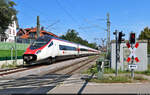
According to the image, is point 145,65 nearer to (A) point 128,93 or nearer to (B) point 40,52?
(A) point 128,93

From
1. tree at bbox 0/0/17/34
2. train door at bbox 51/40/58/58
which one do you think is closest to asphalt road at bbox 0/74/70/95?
train door at bbox 51/40/58/58

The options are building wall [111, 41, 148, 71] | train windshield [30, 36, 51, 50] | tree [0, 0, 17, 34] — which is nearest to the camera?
building wall [111, 41, 148, 71]

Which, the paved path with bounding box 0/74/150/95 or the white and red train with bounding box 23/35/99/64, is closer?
the paved path with bounding box 0/74/150/95

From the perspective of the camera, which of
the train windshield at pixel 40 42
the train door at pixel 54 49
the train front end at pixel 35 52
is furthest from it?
the train door at pixel 54 49

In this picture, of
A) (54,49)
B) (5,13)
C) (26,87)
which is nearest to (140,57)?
(26,87)

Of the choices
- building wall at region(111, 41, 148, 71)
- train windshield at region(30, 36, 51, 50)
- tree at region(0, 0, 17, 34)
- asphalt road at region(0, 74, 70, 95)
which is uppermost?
tree at region(0, 0, 17, 34)

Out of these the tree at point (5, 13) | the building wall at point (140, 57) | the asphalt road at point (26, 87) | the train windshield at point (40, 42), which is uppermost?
the tree at point (5, 13)

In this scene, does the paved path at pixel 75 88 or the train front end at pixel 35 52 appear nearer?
the paved path at pixel 75 88

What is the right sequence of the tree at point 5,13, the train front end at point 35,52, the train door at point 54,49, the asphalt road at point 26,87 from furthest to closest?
the tree at point 5,13
the train door at point 54,49
the train front end at point 35,52
the asphalt road at point 26,87

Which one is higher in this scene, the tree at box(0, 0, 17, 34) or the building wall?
the tree at box(0, 0, 17, 34)

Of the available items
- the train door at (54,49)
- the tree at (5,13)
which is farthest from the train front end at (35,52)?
the tree at (5,13)

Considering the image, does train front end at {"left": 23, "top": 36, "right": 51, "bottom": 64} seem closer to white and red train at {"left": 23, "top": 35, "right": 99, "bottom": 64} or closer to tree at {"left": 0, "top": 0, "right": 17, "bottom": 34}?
Result: white and red train at {"left": 23, "top": 35, "right": 99, "bottom": 64}

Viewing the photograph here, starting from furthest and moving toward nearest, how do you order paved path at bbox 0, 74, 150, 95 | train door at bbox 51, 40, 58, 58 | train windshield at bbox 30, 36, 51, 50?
train door at bbox 51, 40, 58, 58 → train windshield at bbox 30, 36, 51, 50 → paved path at bbox 0, 74, 150, 95

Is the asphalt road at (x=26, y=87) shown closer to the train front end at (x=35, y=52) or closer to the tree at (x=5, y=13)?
the train front end at (x=35, y=52)
